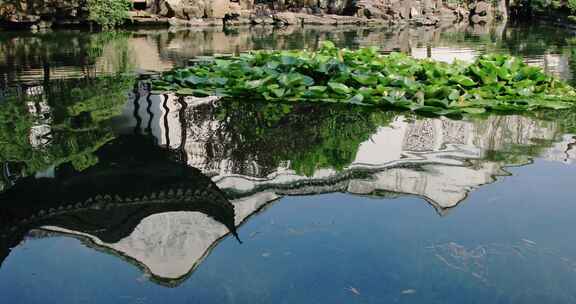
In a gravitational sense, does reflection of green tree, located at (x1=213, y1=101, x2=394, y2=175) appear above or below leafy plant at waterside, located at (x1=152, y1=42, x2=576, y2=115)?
below

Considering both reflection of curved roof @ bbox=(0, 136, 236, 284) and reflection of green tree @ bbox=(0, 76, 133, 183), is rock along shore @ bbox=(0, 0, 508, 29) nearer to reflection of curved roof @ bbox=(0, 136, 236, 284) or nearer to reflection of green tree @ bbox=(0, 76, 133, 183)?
reflection of green tree @ bbox=(0, 76, 133, 183)

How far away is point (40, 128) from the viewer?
182 inches

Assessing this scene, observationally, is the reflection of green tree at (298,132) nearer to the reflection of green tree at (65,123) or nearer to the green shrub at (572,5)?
the reflection of green tree at (65,123)

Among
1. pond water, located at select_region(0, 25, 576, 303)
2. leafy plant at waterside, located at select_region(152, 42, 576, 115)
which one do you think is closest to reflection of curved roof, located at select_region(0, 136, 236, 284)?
pond water, located at select_region(0, 25, 576, 303)

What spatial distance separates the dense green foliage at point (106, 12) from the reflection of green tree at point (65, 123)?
10.7 metres

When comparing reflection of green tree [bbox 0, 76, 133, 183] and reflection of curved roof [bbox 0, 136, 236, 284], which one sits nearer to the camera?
reflection of curved roof [bbox 0, 136, 236, 284]

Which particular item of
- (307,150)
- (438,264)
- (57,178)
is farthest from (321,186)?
(57,178)

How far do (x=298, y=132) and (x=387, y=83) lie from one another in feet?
4.94

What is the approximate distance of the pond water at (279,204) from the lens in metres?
2.27

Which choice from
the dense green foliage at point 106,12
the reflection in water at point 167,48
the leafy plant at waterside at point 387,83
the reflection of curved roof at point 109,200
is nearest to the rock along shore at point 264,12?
the dense green foliage at point 106,12

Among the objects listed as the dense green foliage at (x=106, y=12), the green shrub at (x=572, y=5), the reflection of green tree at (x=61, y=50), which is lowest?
the reflection of green tree at (x=61, y=50)

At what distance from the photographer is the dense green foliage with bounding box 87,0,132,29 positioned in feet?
55.3

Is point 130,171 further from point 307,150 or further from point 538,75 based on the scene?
point 538,75

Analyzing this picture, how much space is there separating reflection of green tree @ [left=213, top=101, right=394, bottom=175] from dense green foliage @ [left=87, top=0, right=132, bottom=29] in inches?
498
